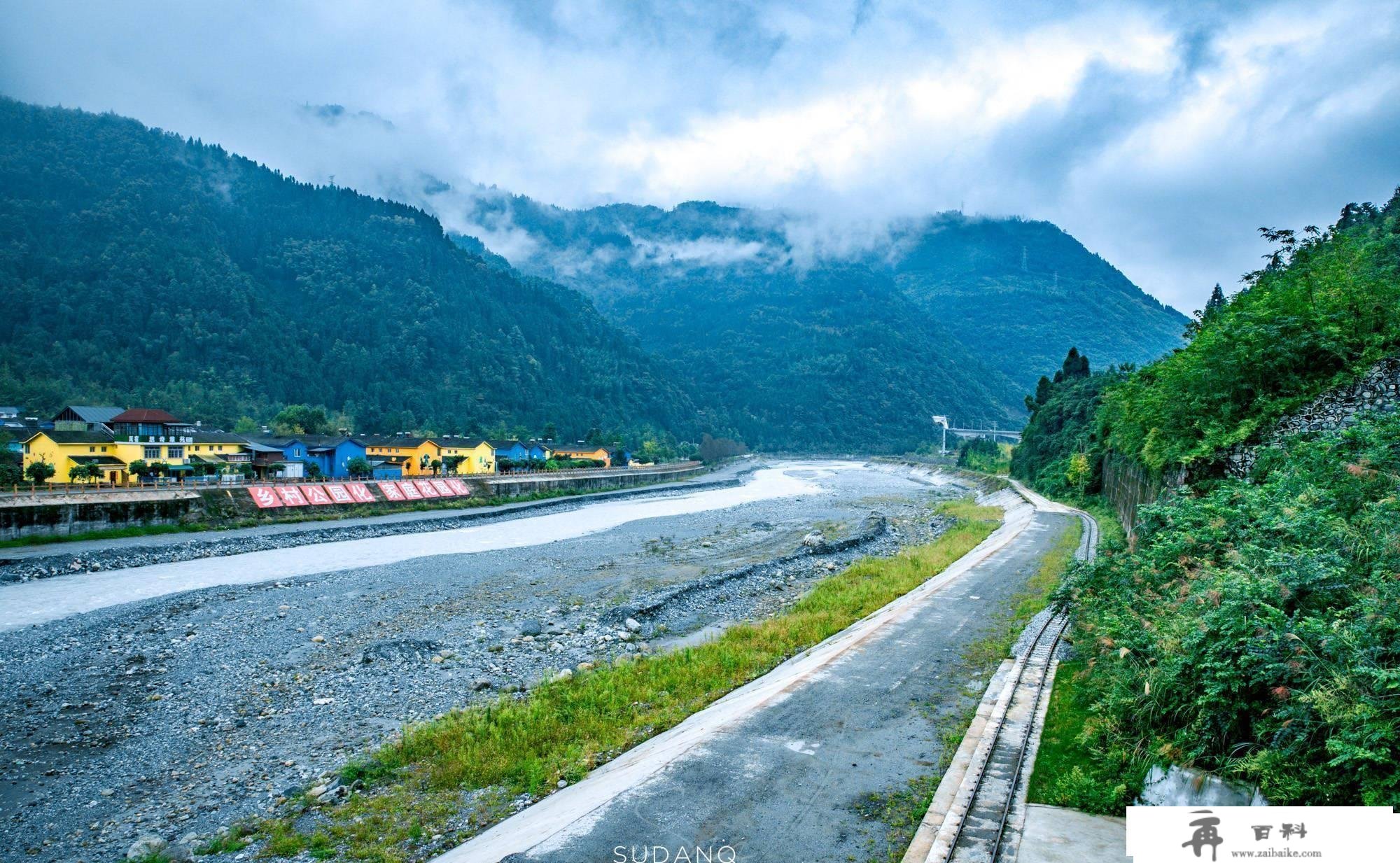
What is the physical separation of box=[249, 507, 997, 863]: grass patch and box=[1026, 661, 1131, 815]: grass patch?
6078 millimetres

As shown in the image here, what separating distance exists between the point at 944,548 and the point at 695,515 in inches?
968

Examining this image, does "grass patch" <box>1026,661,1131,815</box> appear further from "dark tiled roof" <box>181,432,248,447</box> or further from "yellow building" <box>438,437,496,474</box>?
"yellow building" <box>438,437,496,474</box>

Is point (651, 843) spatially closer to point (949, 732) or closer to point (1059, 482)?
point (949, 732)

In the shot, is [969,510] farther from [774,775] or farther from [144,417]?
[144,417]

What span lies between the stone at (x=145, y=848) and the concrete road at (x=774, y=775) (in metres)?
4.37

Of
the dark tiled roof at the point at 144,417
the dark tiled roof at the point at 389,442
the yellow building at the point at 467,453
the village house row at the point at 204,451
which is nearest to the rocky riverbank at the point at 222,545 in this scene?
the village house row at the point at 204,451

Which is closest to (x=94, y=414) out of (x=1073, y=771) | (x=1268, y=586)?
(x=1073, y=771)

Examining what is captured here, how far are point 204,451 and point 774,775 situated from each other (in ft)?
199

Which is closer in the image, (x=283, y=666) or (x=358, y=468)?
(x=283, y=666)

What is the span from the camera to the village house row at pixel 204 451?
148ft

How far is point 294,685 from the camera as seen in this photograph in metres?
15.8

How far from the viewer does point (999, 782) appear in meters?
9.14

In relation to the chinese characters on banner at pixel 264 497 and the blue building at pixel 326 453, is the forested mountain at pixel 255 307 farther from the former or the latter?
the chinese characters on banner at pixel 264 497

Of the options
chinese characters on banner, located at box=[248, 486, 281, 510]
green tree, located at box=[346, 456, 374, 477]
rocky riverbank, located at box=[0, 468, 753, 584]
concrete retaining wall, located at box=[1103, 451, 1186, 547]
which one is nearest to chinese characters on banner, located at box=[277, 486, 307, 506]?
chinese characters on banner, located at box=[248, 486, 281, 510]
